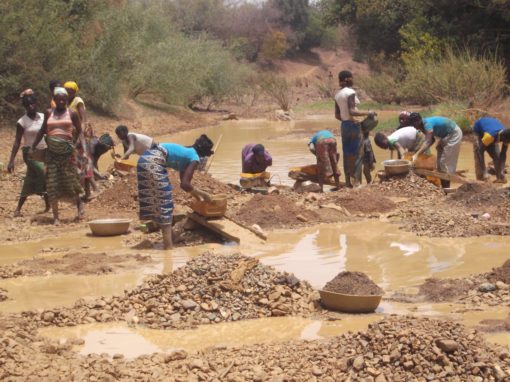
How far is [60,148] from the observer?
9594 mm

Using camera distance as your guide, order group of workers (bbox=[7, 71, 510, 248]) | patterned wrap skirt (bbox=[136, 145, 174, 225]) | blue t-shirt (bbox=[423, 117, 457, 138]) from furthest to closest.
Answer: blue t-shirt (bbox=[423, 117, 457, 138]) < group of workers (bbox=[7, 71, 510, 248]) < patterned wrap skirt (bbox=[136, 145, 174, 225])

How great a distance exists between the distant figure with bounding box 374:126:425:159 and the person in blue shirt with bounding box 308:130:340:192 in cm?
71

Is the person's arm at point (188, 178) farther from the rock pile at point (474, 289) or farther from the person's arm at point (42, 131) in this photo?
the rock pile at point (474, 289)

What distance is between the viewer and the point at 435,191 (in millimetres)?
11555

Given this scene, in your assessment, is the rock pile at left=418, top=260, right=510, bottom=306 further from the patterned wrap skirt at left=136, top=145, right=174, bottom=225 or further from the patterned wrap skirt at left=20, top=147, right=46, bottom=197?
the patterned wrap skirt at left=20, top=147, right=46, bottom=197

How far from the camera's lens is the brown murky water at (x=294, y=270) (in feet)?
19.7

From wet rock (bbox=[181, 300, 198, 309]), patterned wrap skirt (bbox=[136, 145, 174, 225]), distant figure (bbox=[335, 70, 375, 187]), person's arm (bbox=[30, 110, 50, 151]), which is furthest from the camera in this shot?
distant figure (bbox=[335, 70, 375, 187])

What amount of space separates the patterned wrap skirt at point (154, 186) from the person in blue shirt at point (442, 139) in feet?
15.0

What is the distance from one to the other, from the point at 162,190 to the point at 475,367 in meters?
4.58

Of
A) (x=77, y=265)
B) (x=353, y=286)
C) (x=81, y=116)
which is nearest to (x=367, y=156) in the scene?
(x=81, y=116)

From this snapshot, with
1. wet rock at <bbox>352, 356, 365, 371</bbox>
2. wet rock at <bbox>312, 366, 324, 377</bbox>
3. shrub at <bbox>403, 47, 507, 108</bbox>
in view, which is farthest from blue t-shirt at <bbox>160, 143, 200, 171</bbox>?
shrub at <bbox>403, 47, 507, 108</bbox>

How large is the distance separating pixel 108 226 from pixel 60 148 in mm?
1068

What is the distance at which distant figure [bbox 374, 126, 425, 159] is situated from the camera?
1217 centimetres

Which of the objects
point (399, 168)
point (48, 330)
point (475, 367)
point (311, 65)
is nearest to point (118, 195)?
point (399, 168)
